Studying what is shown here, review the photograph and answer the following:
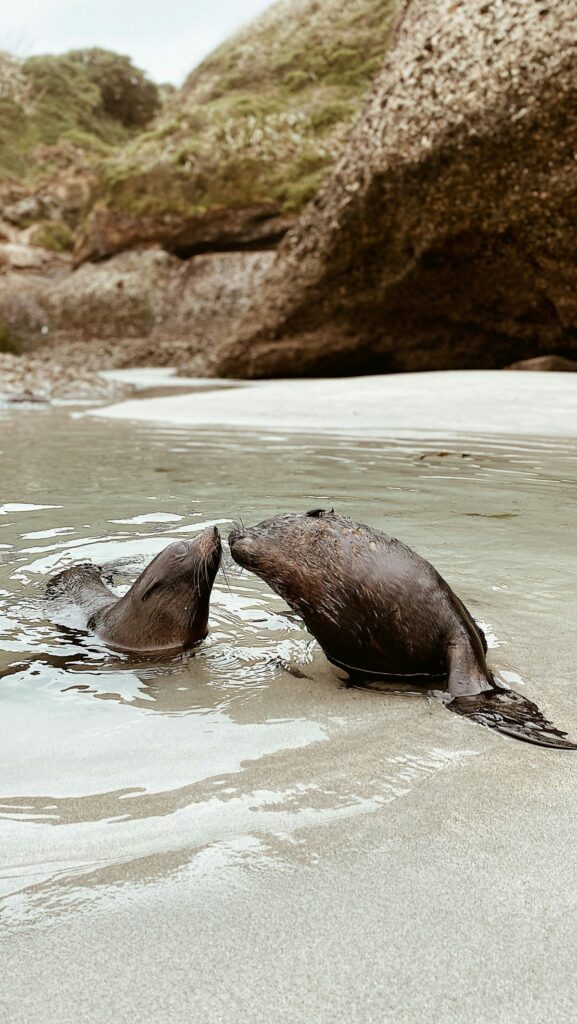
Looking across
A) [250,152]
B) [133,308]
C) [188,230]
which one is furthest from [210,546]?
[250,152]

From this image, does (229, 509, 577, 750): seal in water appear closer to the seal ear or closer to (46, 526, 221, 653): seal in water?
(46, 526, 221, 653): seal in water

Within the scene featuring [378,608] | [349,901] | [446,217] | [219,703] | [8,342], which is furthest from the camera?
[8,342]

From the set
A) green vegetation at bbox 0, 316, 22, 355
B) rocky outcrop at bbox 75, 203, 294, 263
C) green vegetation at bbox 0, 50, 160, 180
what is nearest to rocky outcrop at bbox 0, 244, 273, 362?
green vegetation at bbox 0, 316, 22, 355

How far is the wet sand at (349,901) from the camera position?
1.25 metres

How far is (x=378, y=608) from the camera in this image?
2.50 m

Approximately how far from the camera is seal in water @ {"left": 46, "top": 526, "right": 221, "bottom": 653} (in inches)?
110

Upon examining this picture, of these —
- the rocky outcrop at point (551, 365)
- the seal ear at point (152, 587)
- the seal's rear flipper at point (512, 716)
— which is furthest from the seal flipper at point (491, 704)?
the rocky outcrop at point (551, 365)

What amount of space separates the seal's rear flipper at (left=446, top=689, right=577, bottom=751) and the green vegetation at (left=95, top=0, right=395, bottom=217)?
17.9 meters

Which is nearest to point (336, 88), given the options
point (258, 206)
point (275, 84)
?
point (275, 84)

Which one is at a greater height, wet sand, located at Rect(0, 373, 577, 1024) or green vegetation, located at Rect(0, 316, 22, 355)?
green vegetation, located at Rect(0, 316, 22, 355)

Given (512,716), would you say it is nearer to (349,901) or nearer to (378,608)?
(378,608)

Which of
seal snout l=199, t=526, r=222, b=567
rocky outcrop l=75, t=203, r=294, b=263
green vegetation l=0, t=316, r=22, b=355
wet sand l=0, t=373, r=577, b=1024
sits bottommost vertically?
wet sand l=0, t=373, r=577, b=1024

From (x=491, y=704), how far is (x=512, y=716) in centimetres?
9

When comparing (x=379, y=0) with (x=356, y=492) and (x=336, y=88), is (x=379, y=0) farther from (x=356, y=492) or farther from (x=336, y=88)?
(x=356, y=492)
